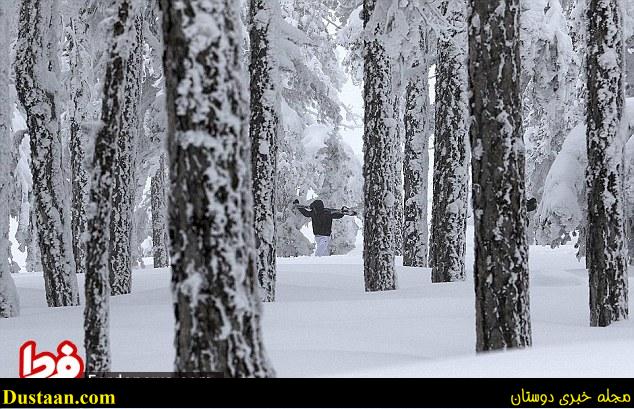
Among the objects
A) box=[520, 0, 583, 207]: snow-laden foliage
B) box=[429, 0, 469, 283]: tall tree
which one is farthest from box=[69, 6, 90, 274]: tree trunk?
box=[520, 0, 583, 207]: snow-laden foliage

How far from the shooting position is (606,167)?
9.54 m

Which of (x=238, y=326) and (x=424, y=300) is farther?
(x=424, y=300)

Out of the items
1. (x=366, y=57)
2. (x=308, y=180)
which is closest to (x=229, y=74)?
(x=366, y=57)

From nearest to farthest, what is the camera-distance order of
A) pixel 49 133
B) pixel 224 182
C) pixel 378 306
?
pixel 224 182 < pixel 378 306 < pixel 49 133

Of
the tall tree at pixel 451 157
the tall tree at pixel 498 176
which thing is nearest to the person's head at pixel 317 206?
the tall tree at pixel 451 157

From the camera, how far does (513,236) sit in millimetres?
7598

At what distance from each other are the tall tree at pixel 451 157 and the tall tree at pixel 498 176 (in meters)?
7.43

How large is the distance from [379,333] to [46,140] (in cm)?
621

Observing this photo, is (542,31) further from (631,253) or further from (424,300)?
(424,300)

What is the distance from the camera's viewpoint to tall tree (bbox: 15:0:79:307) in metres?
12.7

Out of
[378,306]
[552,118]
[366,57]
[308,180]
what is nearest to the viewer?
[378,306]

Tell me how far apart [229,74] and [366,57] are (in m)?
9.70

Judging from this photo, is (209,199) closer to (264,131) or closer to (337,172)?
(264,131)

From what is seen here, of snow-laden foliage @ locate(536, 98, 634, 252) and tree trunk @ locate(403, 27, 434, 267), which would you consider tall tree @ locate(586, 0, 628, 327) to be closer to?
snow-laden foliage @ locate(536, 98, 634, 252)
